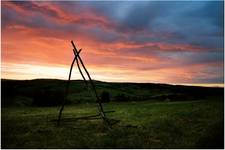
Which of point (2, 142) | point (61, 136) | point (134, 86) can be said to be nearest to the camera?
point (2, 142)

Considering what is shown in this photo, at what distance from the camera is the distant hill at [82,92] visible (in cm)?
4815

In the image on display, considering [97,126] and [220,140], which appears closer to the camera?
[220,140]

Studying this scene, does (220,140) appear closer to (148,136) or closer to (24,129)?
(148,136)

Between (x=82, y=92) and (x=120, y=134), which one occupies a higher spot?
(x=120, y=134)

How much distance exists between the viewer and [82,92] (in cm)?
7444

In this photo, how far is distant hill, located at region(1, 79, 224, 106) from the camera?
158ft

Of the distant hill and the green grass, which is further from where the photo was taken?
the distant hill

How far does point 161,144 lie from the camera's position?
14578mm

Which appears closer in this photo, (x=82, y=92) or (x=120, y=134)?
(x=120, y=134)

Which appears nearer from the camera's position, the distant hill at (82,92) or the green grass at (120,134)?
the green grass at (120,134)

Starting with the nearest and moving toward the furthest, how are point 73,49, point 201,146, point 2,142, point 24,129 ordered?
point 201,146
point 2,142
point 24,129
point 73,49

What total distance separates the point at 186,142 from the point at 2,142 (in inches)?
387

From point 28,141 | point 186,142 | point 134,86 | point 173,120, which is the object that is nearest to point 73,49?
point 28,141

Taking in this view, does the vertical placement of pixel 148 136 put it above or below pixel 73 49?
below
